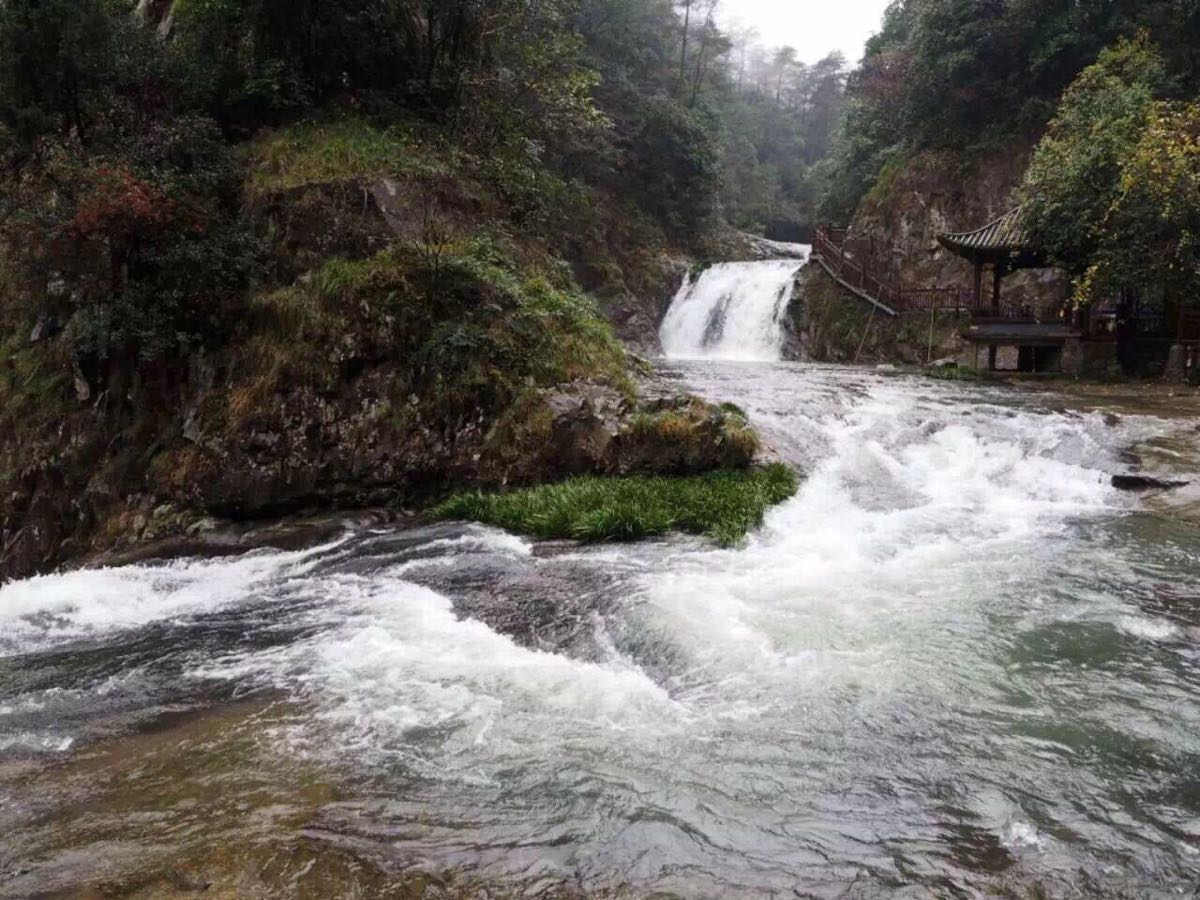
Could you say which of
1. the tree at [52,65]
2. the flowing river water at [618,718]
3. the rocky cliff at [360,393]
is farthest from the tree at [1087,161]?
the tree at [52,65]

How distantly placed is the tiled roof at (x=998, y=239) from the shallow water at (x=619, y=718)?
472 inches

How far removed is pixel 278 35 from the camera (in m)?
14.2

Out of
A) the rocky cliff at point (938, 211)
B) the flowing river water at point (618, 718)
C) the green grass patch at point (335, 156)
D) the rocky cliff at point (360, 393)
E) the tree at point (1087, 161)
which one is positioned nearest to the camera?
the flowing river water at point (618, 718)

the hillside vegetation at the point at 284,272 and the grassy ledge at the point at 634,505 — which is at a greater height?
the hillside vegetation at the point at 284,272

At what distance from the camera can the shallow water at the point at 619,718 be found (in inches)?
137

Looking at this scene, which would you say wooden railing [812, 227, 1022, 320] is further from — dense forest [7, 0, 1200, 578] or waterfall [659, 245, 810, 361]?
dense forest [7, 0, 1200, 578]

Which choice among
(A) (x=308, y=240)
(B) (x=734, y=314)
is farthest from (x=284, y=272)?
(B) (x=734, y=314)

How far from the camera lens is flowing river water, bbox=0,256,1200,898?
3.47 meters

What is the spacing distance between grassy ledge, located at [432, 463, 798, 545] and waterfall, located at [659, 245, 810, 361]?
18160 mm

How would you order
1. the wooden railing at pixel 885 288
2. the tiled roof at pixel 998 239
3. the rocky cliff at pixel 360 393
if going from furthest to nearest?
the wooden railing at pixel 885 288
the tiled roof at pixel 998 239
the rocky cliff at pixel 360 393

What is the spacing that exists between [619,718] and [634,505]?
4.30 metres

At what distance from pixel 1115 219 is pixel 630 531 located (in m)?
13.9

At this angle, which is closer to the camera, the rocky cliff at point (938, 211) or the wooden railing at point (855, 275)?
the rocky cliff at point (938, 211)

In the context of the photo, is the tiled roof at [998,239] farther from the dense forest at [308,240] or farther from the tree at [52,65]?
the tree at [52,65]
